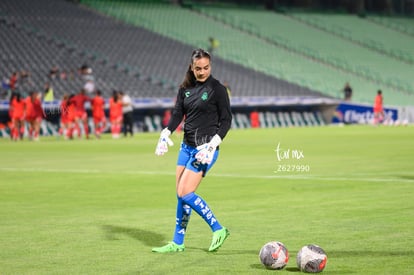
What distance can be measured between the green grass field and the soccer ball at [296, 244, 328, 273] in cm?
18

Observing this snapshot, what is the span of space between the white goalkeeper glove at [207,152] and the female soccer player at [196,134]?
59mm

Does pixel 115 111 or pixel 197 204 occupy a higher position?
pixel 197 204

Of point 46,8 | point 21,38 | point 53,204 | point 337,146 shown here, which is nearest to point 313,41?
point 46,8

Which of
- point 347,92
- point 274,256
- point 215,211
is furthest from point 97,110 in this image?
point 274,256

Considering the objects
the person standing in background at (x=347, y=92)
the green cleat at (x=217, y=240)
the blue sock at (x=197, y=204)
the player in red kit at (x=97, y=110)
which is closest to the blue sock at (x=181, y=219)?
the blue sock at (x=197, y=204)

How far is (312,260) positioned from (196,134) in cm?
235

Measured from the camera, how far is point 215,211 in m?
15.7

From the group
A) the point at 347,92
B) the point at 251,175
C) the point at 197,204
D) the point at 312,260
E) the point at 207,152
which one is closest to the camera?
the point at 312,260

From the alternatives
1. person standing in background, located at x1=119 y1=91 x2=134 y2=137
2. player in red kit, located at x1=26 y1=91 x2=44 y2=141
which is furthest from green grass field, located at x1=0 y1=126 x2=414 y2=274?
person standing in background, located at x1=119 y1=91 x2=134 y2=137

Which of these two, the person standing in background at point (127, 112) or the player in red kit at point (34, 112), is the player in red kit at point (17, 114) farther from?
the person standing in background at point (127, 112)

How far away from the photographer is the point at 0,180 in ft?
73.4

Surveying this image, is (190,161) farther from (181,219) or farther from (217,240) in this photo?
(217,240)

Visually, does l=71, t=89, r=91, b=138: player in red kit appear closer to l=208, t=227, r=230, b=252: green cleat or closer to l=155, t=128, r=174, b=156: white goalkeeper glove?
l=155, t=128, r=174, b=156: white goalkeeper glove

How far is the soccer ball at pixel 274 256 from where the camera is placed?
996 centimetres
